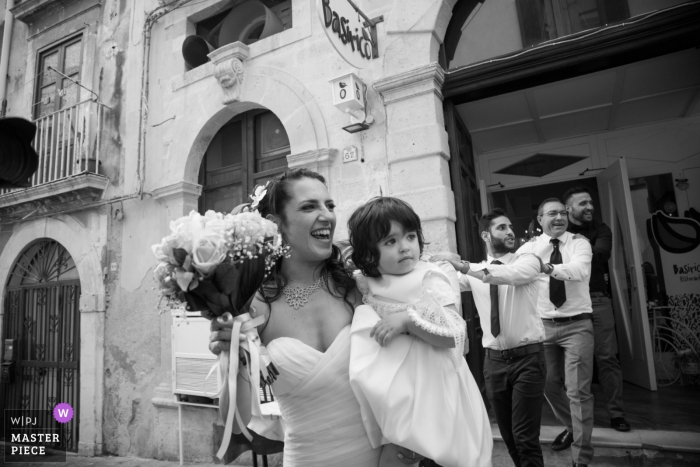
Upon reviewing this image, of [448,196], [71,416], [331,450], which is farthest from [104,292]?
[331,450]

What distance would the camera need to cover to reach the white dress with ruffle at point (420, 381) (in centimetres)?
167

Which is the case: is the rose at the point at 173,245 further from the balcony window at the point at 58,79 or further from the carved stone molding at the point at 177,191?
the balcony window at the point at 58,79

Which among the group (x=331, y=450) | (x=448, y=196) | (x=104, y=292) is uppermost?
(x=448, y=196)

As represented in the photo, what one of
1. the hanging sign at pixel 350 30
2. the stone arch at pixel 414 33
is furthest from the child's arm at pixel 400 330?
the stone arch at pixel 414 33

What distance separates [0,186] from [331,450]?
2.06 m

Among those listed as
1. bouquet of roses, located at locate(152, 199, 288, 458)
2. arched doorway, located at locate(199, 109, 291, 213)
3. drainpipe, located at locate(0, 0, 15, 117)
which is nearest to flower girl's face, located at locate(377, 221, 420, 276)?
bouquet of roses, located at locate(152, 199, 288, 458)

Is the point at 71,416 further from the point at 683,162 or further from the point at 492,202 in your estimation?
the point at 683,162

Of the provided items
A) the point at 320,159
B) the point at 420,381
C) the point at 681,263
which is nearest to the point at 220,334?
the point at 420,381

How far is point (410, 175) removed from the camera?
4.47 metres

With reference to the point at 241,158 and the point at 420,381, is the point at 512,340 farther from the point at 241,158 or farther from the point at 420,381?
the point at 241,158

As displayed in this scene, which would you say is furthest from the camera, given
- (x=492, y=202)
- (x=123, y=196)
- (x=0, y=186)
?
(x=492, y=202)

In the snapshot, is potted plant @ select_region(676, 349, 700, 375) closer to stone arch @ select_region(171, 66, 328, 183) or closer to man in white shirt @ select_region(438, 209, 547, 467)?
man in white shirt @ select_region(438, 209, 547, 467)

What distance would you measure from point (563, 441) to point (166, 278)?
144 inches

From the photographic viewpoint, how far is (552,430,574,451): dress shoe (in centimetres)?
374
